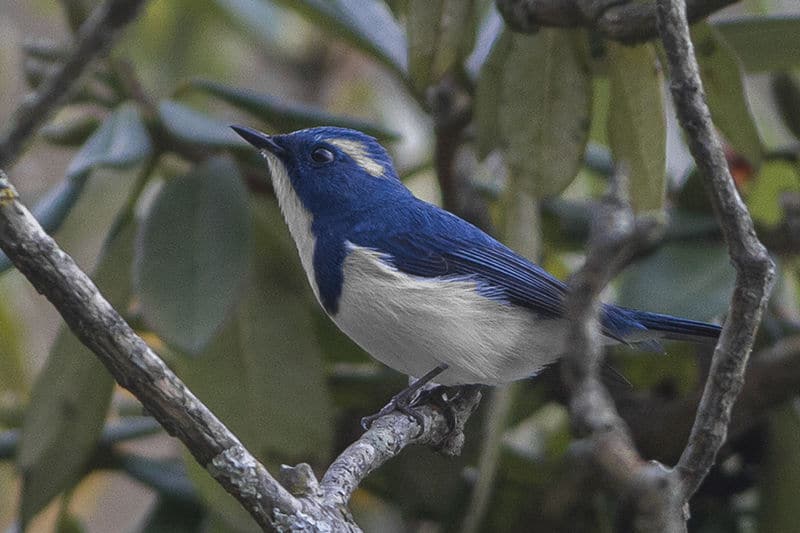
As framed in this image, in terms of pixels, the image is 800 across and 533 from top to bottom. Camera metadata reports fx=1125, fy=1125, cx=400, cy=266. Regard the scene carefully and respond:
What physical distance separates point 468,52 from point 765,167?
88cm

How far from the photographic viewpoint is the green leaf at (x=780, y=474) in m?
2.54

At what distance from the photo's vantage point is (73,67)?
96.6 inches

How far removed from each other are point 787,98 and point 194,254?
5.35ft

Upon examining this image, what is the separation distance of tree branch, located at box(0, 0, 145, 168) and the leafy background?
14cm

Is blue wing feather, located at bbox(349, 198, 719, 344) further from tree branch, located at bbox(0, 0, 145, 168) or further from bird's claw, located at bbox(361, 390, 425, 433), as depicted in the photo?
tree branch, located at bbox(0, 0, 145, 168)

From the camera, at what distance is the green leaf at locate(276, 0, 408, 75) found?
111 inches

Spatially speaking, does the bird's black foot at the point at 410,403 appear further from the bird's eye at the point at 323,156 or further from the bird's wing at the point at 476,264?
the bird's eye at the point at 323,156

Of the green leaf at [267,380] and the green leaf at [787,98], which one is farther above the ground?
the green leaf at [787,98]

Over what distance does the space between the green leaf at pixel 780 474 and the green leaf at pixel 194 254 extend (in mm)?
1287

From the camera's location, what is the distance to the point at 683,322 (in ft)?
6.87

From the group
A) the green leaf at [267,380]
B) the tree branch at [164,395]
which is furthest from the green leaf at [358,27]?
the tree branch at [164,395]

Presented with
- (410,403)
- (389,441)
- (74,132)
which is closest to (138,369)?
(389,441)

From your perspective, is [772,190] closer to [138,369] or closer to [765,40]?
[765,40]

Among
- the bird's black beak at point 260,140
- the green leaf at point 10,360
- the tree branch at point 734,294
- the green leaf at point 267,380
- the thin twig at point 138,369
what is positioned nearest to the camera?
the thin twig at point 138,369
